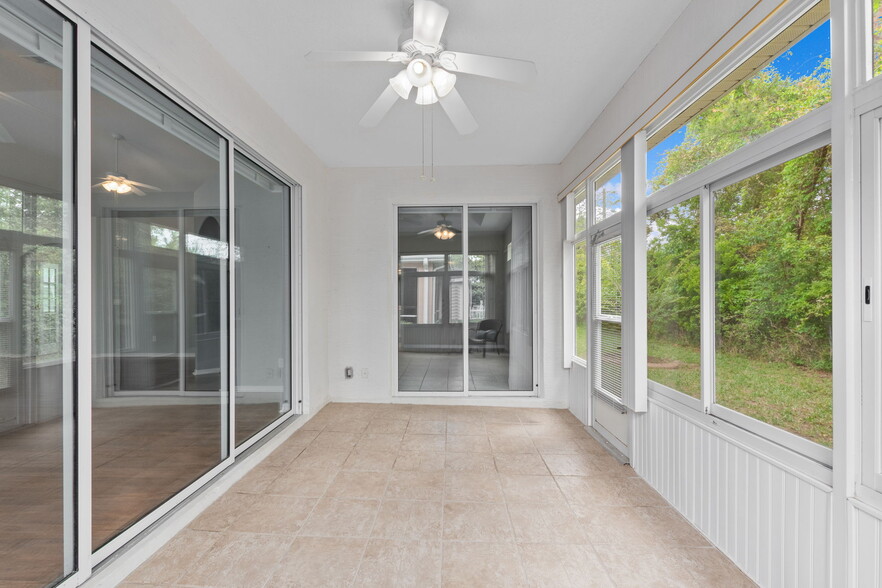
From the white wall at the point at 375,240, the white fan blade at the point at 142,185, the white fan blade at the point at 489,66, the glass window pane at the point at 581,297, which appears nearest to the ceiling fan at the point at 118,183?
the white fan blade at the point at 142,185

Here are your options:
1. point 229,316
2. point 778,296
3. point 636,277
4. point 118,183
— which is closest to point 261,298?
point 229,316

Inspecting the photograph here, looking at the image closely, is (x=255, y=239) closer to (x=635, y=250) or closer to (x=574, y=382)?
(x=635, y=250)

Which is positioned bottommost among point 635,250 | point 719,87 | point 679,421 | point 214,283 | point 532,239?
point 679,421

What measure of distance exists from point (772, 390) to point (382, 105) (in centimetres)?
243

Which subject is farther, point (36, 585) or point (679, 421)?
point (679, 421)

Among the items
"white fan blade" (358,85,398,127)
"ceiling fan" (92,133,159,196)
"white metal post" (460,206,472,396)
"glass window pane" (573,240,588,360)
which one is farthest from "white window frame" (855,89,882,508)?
"white metal post" (460,206,472,396)

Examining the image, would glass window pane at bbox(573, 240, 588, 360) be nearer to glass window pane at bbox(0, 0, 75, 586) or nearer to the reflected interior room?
the reflected interior room

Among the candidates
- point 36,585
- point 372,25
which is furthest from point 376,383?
point 372,25

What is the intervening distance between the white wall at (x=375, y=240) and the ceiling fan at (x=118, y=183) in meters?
2.65

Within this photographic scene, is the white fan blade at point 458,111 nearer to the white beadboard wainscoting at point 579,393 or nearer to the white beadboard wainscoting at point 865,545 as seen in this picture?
the white beadboard wainscoting at point 865,545

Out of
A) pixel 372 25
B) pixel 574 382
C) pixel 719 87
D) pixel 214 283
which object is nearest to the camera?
pixel 719 87

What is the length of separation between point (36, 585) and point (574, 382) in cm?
404

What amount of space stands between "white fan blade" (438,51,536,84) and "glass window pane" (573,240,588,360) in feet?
6.98

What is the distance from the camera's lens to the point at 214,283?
2.53 metres
